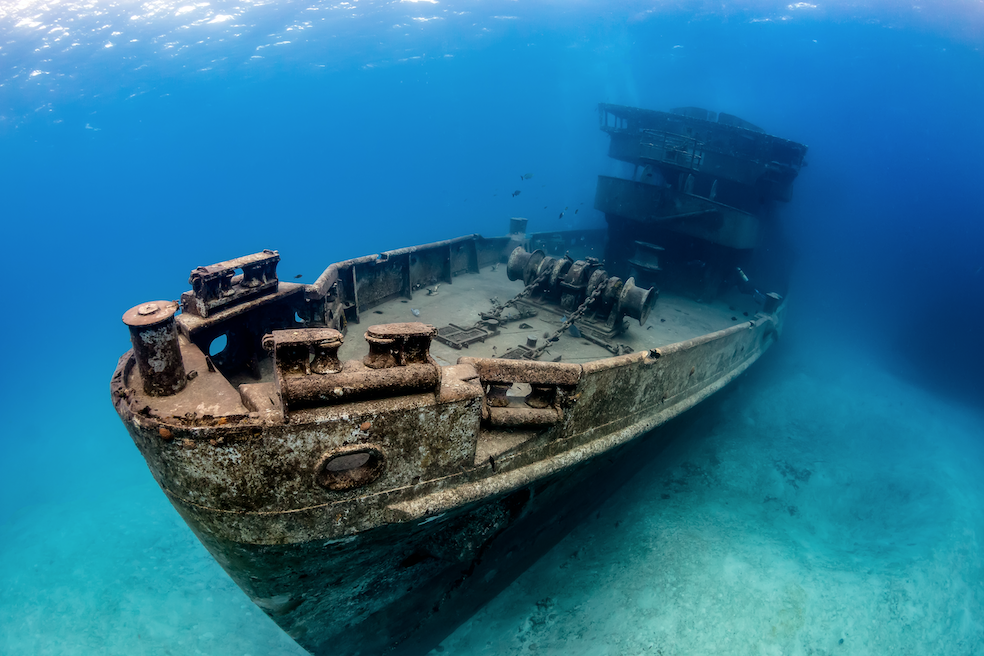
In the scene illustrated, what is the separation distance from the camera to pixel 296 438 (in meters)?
2.76

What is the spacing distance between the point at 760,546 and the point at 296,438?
24.1 ft

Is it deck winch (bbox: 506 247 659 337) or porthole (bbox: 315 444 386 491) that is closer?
porthole (bbox: 315 444 386 491)

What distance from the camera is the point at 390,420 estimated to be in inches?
116

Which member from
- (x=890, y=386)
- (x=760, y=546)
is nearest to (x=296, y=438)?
(x=760, y=546)

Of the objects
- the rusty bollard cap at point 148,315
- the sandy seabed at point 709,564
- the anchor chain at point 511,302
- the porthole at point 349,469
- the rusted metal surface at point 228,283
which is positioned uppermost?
the rusty bollard cap at point 148,315

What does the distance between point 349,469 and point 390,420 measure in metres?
0.51

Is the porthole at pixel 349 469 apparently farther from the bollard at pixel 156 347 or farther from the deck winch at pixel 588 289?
the deck winch at pixel 588 289

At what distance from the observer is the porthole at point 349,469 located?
2.88m

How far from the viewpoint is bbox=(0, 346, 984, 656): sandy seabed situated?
5969 millimetres

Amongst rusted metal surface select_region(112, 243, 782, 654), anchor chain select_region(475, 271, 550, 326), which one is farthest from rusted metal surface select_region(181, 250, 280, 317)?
anchor chain select_region(475, 271, 550, 326)

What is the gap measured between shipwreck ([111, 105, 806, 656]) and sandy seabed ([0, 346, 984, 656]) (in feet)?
3.55

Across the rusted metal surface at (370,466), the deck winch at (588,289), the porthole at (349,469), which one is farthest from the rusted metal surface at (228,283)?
the deck winch at (588,289)

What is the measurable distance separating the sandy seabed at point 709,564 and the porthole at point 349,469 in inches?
166

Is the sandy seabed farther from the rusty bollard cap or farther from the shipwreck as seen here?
the rusty bollard cap
